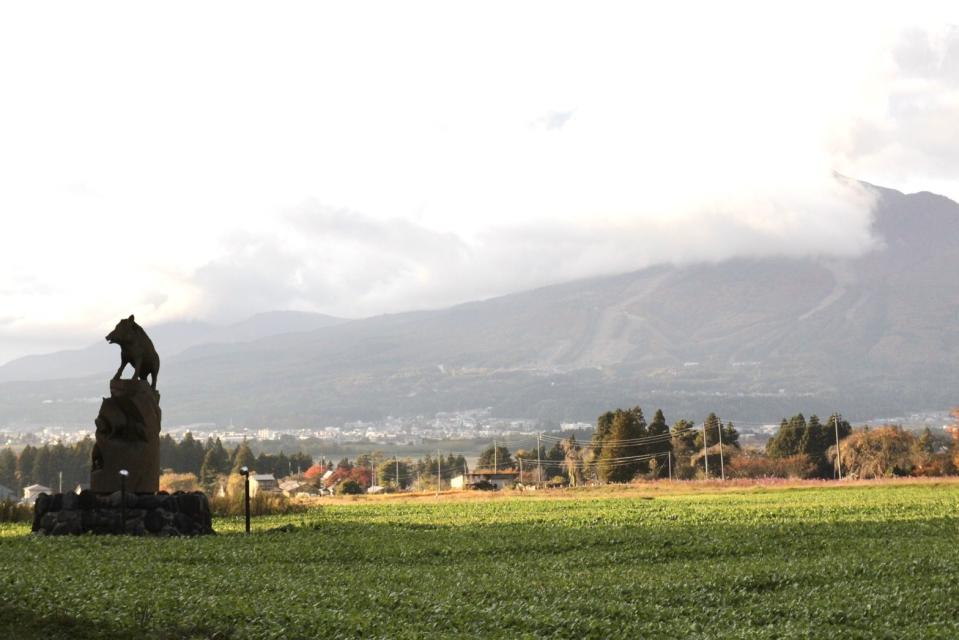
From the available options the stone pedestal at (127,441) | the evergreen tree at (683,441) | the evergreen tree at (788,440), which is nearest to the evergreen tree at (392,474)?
the evergreen tree at (683,441)

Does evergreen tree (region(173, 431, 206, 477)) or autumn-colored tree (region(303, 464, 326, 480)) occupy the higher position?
evergreen tree (region(173, 431, 206, 477))

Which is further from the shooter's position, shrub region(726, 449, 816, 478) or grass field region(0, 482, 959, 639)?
shrub region(726, 449, 816, 478)

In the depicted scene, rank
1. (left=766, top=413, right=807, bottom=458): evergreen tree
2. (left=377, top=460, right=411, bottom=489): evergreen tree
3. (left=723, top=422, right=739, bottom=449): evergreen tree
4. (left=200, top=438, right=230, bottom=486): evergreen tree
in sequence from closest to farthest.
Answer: (left=766, top=413, right=807, bottom=458): evergreen tree → (left=723, top=422, right=739, bottom=449): evergreen tree → (left=200, top=438, right=230, bottom=486): evergreen tree → (left=377, top=460, right=411, bottom=489): evergreen tree

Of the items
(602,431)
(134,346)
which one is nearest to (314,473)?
(602,431)

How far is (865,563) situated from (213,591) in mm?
11161

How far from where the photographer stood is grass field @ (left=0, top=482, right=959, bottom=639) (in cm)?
1415

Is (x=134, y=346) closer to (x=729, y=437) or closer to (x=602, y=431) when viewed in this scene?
(x=602, y=431)

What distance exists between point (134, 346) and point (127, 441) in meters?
2.74

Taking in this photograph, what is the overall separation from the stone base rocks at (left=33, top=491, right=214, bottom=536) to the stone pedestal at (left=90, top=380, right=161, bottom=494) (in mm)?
521

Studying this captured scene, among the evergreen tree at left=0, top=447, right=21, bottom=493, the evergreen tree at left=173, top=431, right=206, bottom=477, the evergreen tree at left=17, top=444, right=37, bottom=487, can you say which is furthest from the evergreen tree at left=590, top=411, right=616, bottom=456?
the evergreen tree at left=0, top=447, right=21, bottom=493

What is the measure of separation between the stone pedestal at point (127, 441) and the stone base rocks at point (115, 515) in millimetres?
521

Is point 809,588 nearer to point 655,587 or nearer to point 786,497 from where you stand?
point 655,587

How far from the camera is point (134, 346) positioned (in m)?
30.4

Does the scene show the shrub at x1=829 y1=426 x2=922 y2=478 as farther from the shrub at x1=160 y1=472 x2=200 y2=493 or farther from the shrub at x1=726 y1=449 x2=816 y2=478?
the shrub at x1=160 y1=472 x2=200 y2=493
